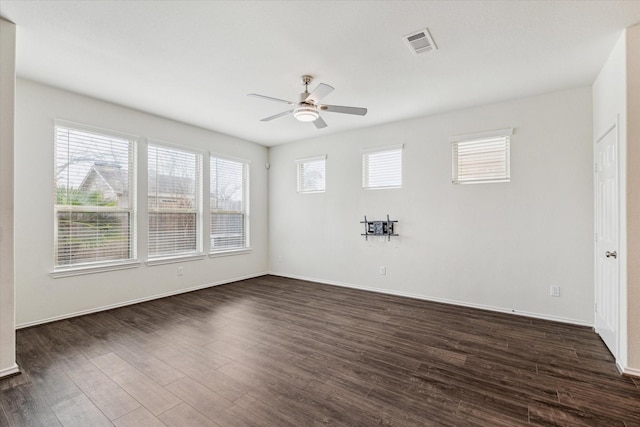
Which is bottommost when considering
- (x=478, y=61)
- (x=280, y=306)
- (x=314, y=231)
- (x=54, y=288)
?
(x=280, y=306)

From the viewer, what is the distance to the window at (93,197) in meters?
3.83

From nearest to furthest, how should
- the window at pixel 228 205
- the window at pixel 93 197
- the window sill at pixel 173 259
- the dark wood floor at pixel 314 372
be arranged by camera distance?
the dark wood floor at pixel 314 372 → the window at pixel 93 197 → the window sill at pixel 173 259 → the window at pixel 228 205

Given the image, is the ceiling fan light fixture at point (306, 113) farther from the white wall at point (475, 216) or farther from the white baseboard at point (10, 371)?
the white baseboard at point (10, 371)

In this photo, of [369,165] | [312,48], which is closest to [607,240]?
[369,165]

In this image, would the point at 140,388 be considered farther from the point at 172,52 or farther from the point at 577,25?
the point at 577,25

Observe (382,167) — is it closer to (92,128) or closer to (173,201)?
(173,201)

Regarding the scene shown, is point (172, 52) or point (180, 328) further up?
point (172, 52)

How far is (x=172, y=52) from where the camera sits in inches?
114

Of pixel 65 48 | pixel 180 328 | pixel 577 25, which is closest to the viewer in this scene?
pixel 577 25

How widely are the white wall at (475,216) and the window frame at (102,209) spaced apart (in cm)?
306

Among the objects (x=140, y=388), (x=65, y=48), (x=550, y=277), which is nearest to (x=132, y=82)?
(x=65, y=48)

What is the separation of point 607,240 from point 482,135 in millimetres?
1934

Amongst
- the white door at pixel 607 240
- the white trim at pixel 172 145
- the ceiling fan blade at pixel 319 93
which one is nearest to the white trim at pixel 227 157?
the white trim at pixel 172 145

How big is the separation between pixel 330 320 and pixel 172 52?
11.3 ft
